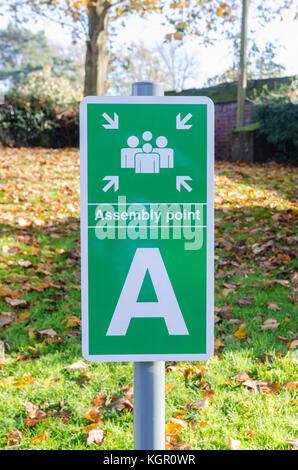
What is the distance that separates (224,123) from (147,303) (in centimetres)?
1693

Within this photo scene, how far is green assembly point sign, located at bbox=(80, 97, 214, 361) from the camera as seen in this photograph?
1.43 metres

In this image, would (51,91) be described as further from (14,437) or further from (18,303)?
(14,437)

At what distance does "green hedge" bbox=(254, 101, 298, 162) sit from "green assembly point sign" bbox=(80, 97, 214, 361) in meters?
13.2

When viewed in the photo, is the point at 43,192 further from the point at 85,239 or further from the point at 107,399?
the point at 85,239

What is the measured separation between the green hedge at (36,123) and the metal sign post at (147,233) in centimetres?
1545

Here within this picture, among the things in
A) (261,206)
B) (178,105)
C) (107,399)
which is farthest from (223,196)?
(178,105)

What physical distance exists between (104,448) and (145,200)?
1.93 metres

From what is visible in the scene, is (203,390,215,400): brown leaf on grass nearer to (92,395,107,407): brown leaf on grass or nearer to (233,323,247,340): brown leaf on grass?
(92,395,107,407): brown leaf on grass

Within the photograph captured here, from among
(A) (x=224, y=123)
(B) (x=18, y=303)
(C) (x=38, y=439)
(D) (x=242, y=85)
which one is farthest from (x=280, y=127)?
(C) (x=38, y=439)

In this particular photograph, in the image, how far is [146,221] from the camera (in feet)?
4.67

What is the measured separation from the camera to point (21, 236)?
277 inches

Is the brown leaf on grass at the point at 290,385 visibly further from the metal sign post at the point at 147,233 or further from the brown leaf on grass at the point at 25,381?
the metal sign post at the point at 147,233

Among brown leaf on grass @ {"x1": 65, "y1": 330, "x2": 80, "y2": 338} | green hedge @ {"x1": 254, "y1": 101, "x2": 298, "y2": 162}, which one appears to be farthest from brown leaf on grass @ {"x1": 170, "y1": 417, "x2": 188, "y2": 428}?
green hedge @ {"x1": 254, "y1": 101, "x2": 298, "y2": 162}

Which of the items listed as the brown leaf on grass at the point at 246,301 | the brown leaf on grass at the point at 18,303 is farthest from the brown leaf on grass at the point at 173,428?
the brown leaf on grass at the point at 18,303
